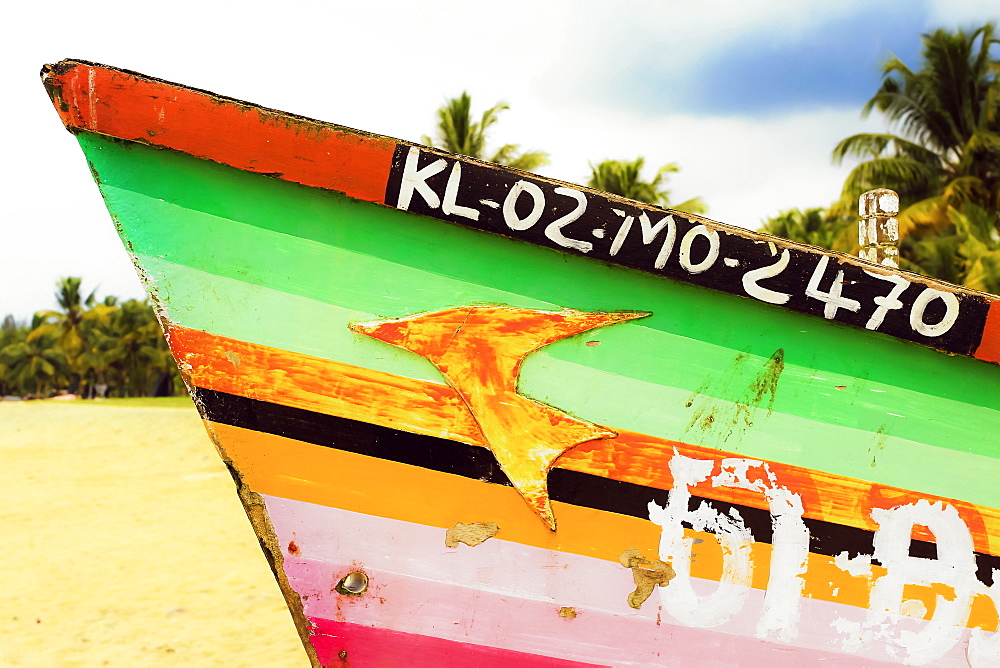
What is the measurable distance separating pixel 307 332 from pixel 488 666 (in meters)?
0.88

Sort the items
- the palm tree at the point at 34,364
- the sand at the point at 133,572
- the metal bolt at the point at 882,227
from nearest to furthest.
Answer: the metal bolt at the point at 882,227 → the sand at the point at 133,572 → the palm tree at the point at 34,364

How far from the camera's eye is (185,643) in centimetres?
428

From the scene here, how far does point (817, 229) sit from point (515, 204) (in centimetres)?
2181

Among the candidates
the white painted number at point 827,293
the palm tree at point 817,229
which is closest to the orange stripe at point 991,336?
the white painted number at point 827,293

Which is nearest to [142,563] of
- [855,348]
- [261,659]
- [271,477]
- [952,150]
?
[261,659]

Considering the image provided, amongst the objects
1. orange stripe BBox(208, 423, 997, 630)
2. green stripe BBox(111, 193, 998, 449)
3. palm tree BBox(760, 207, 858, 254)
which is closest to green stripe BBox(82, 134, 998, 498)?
green stripe BBox(111, 193, 998, 449)

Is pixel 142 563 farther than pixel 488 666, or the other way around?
pixel 142 563

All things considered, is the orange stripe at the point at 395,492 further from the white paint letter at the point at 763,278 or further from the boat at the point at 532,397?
the white paint letter at the point at 763,278

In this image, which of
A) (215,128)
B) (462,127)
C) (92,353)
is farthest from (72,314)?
(215,128)

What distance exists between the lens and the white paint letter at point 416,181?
5.16 ft

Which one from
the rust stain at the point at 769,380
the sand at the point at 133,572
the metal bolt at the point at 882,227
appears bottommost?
the sand at the point at 133,572

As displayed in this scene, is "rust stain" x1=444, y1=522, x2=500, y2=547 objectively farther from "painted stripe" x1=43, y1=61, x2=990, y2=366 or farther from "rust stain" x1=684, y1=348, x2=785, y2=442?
"painted stripe" x1=43, y1=61, x2=990, y2=366

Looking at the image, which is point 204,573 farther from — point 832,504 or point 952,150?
point 952,150

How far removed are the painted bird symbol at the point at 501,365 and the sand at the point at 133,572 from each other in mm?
2993
